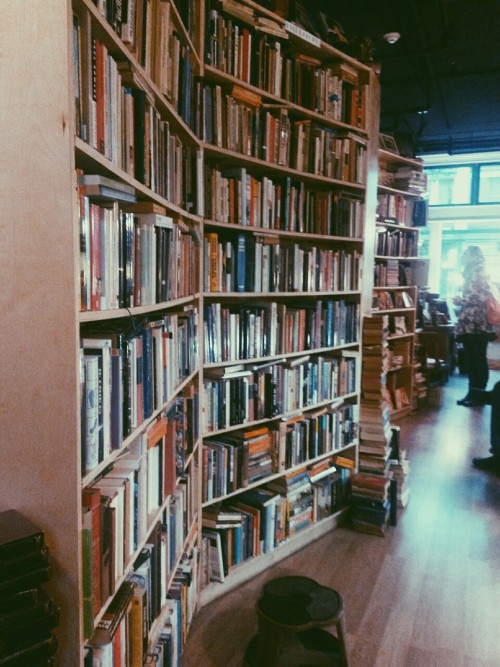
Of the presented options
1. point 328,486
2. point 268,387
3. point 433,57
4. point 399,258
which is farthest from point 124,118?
point 399,258

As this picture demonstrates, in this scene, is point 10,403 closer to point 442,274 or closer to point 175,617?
point 175,617

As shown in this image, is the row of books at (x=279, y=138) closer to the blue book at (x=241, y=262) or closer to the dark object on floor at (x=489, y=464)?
the blue book at (x=241, y=262)

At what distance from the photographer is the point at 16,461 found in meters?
1.06

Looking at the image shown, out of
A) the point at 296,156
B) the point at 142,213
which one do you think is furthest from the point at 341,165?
the point at 142,213

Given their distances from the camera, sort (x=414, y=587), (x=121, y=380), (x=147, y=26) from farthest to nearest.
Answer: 1. (x=414, y=587)
2. (x=147, y=26)
3. (x=121, y=380)

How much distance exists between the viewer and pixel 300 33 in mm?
2605

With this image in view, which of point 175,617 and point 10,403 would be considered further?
point 175,617

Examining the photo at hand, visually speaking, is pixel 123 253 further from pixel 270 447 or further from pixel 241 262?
pixel 270 447

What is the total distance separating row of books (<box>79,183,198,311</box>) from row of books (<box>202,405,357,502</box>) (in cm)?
100

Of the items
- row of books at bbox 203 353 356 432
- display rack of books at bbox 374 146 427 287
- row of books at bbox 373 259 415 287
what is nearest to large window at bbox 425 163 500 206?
display rack of books at bbox 374 146 427 287

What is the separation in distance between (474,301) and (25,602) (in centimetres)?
588

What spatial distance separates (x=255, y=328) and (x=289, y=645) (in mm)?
1422

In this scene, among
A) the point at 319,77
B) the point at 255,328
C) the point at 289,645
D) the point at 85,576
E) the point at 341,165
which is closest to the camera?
the point at 85,576

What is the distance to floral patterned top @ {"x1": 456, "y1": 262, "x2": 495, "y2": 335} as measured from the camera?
5.86 meters
